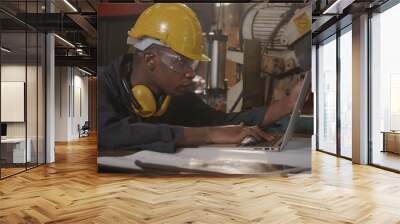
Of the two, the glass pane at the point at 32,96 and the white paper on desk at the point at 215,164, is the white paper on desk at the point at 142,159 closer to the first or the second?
the white paper on desk at the point at 215,164

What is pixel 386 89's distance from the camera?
7.79 m

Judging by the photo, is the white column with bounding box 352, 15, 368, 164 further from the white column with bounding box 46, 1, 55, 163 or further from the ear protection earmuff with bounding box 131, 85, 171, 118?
the white column with bounding box 46, 1, 55, 163

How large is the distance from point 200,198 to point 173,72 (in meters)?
2.66

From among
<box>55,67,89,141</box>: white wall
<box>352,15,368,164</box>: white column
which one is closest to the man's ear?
<box>352,15,368,164</box>: white column

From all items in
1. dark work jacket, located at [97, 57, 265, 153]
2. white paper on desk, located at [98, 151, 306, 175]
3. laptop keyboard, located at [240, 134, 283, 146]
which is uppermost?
dark work jacket, located at [97, 57, 265, 153]

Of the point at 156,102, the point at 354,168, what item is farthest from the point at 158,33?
the point at 354,168

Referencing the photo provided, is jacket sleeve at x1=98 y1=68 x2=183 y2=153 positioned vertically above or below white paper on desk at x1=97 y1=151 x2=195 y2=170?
above

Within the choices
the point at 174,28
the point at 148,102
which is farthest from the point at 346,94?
the point at 148,102

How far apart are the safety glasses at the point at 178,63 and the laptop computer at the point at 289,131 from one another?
5.44ft

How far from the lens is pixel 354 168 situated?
25.6ft

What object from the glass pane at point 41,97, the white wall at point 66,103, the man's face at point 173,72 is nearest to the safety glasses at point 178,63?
the man's face at point 173,72

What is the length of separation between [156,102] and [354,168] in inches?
166

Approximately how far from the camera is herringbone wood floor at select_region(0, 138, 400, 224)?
4121 millimetres

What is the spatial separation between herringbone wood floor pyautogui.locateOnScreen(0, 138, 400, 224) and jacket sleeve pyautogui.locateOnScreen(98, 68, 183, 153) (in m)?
0.58
